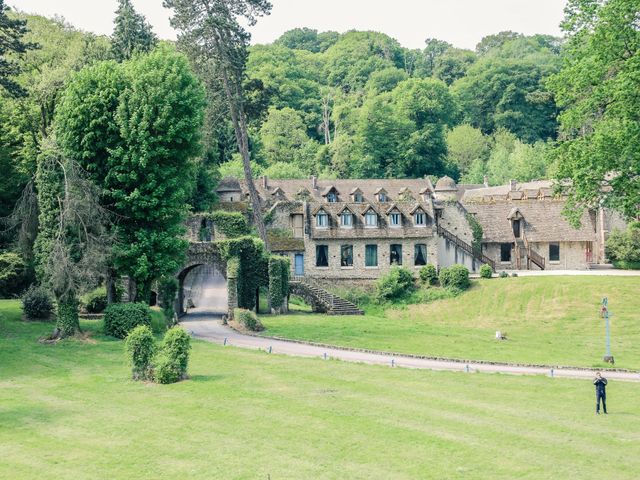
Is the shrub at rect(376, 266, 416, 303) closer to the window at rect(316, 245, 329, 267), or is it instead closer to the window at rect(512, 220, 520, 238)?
the window at rect(316, 245, 329, 267)

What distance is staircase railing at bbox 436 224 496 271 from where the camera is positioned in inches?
2790

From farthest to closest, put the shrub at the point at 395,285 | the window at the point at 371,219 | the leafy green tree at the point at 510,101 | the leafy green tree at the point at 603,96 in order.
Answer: the leafy green tree at the point at 510,101
the window at the point at 371,219
the shrub at the point at 395,285
the leafy green tree at the point at 603,96

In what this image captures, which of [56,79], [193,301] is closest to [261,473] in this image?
[56,79]

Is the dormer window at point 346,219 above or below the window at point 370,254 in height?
above

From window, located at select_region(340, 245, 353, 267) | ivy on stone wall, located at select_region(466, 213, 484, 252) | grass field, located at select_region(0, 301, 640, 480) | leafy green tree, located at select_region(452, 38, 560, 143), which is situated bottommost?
grass field, located at select_region(0, 301, 640, 480)

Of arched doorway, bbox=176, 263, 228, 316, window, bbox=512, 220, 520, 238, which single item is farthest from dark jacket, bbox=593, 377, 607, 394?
window, bbox=512, 220, 520, 238

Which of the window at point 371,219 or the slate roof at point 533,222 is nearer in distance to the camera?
the window at point 371,219

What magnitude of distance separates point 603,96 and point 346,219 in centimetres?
2631

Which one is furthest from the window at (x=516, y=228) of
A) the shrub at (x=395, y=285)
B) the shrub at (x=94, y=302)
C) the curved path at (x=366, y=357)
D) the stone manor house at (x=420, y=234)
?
the shrub at (x=94, y=302)

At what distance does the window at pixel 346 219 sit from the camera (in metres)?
67.9

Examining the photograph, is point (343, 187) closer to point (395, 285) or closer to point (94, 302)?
point (395, 285)

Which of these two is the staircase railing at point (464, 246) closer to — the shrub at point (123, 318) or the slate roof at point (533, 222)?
the slate roof at point (533, 222)

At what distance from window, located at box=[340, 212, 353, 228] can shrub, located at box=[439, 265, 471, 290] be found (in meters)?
9.23

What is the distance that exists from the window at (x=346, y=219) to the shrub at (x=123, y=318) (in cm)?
2651
